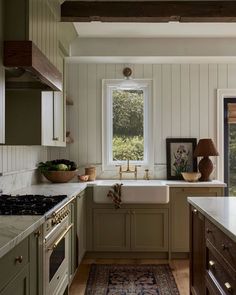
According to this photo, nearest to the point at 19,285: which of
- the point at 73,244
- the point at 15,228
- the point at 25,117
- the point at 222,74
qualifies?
the point at 15,228

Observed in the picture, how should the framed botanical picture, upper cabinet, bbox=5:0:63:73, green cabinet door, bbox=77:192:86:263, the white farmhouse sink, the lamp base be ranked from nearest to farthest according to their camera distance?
upper cabinet, bbox=5:0:63:73 < green cabinet door, bbox=77:192:86:263 < the white farmhouse sink < the lamp base < the framed botanical picture

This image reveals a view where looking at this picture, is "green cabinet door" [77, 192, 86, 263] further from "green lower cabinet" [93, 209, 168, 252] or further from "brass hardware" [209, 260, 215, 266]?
"brass hardware" [209, 260, 215, 266]

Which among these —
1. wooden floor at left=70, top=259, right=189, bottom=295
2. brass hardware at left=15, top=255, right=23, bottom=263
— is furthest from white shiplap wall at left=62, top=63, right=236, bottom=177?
brass hardware at left=15, top=255, right=23, bottom=263

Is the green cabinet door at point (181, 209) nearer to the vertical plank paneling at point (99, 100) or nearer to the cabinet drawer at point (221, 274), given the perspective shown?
the vertical plank paneling at point (99, 100)

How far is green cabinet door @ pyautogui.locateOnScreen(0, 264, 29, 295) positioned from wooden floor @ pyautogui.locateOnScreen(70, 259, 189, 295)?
1661mm

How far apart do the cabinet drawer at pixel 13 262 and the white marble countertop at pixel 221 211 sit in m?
0.98

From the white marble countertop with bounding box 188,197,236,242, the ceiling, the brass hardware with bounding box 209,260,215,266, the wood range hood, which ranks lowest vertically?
the brass hardware with bounding box 209,260,215,266

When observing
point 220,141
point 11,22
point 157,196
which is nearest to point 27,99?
point 11,22

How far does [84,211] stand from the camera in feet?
14.3

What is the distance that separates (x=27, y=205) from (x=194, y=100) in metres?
3.03

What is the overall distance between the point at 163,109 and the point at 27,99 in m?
2.24

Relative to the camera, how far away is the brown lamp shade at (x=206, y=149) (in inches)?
179

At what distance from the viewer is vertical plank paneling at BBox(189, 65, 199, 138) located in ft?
16.3

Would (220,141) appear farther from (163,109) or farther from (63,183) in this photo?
(63,183)
